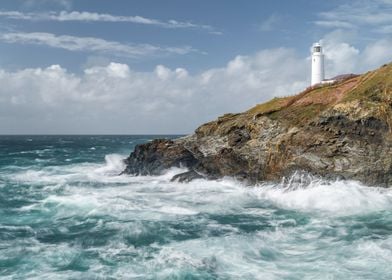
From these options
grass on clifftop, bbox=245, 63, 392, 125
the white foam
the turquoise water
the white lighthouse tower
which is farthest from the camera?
the white lighthouse tower

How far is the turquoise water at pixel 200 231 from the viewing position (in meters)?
18.8

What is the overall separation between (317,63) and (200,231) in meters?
43.9

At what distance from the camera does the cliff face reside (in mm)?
35500

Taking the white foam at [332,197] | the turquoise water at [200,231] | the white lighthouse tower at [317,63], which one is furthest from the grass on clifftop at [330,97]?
the white lighthouse tower at [317,63]

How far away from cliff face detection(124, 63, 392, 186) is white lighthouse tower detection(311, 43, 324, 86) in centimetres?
1489

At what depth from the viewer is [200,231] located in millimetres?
24797

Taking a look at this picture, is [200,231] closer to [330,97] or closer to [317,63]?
[330,97]

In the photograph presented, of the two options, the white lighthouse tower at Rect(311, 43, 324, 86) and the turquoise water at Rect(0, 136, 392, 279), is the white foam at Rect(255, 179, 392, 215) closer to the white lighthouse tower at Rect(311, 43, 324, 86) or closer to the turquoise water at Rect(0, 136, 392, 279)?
the turquoise water at Rect(0, 136, 392, 279)

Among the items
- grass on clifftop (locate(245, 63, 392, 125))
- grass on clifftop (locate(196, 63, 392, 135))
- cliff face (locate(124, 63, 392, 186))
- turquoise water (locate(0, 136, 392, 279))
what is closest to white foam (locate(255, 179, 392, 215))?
turquoise water (locate(0, 136, 392, 279))

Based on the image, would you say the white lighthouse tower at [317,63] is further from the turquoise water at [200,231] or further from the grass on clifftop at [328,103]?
the turquoise water at [200,231]

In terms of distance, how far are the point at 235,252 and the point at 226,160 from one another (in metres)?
21.9

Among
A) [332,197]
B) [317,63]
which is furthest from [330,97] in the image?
[317,63]

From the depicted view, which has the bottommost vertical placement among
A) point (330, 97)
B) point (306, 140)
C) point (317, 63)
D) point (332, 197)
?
point (332, 197)

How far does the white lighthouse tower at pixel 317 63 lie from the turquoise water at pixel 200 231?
94.0 feet
